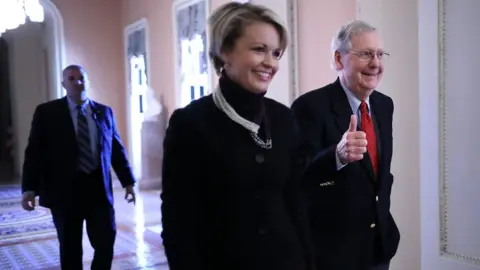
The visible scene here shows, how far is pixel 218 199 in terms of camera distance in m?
1.42

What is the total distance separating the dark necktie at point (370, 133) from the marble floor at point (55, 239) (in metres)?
2.64

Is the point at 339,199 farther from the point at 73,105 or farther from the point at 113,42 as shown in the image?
the point at 113,42

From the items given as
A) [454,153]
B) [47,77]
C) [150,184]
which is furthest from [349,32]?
[47,77]

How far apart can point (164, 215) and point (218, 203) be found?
0.46ft

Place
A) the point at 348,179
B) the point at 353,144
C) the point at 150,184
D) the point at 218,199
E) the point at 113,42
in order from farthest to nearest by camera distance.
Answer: the point at 113,42, the point at 150,184, the point at 348,179, the point at 353,144, the point at 218,199

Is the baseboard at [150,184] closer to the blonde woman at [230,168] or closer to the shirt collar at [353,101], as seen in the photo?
the shirt collar at [353,101]

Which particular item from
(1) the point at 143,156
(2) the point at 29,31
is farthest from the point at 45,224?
(2) the point at 29,31

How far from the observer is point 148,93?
8664 millimetres

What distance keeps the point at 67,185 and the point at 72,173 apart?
0.08 metres

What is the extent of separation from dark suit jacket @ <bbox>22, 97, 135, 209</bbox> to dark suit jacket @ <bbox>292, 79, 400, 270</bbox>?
1716 mm

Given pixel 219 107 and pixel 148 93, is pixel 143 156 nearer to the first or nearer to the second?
pixel 148 93

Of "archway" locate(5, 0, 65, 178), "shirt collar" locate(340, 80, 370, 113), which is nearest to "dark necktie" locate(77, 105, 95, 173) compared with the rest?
"shirt collar" locate(340, 80, 370, 113)

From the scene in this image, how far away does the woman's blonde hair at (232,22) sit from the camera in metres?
1.44

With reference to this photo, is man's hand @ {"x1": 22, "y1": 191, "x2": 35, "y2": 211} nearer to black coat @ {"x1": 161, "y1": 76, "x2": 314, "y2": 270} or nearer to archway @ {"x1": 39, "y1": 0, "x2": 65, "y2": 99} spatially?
black coat @ {"x1": 161, "y1": 76, "x2": 314, "y2": 270}
